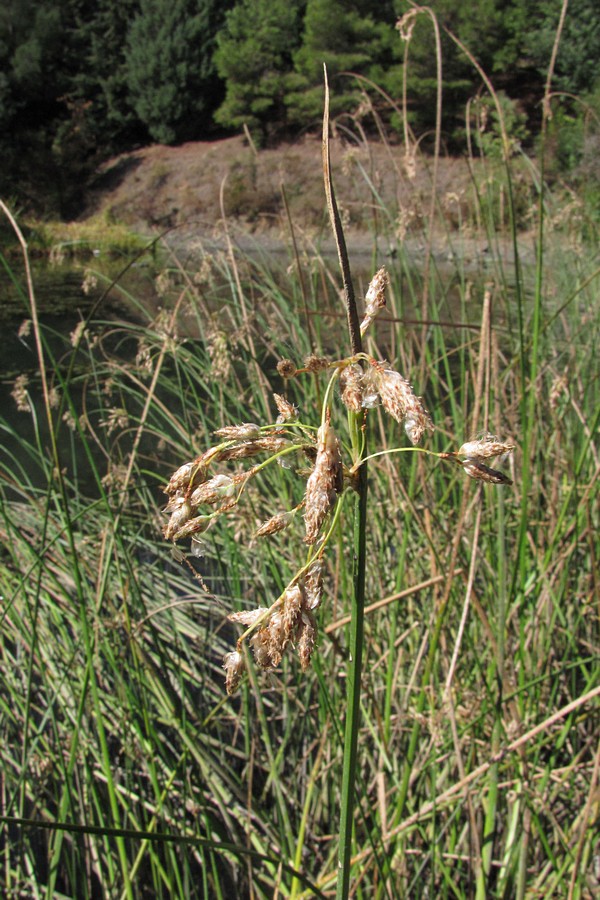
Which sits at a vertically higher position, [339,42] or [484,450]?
[339,42]

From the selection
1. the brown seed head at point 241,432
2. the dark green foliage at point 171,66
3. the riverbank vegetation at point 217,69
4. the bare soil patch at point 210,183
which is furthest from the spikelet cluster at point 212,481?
the dark green foliage at point 171,66

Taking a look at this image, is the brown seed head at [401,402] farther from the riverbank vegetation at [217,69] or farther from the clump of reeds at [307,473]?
the riverbank vegetation at [217,69]

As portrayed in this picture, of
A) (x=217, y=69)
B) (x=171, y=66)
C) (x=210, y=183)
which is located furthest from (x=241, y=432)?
(x=171, y=66)

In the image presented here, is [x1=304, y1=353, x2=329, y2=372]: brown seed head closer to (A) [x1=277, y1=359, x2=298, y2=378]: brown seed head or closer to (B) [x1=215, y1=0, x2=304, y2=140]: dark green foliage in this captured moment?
(A) [x1=277, y1=359, x2=298, y2=378]: brown seed head

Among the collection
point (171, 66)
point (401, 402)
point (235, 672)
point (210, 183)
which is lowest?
point (210, 183)

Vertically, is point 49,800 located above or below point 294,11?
below

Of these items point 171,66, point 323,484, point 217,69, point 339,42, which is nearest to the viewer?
point 323,484

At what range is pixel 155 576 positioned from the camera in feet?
5.78

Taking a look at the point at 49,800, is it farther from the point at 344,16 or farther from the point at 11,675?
the point at 344,16

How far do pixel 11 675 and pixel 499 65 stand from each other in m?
16.2

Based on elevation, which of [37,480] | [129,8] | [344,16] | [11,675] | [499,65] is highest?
[129,8]

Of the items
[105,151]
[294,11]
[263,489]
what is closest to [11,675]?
[263,489]

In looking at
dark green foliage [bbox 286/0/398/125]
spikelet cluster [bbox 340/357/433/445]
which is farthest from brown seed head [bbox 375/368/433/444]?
dark green foliage [bbox 286/0/398/125]

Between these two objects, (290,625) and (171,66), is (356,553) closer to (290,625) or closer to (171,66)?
(290,625)
